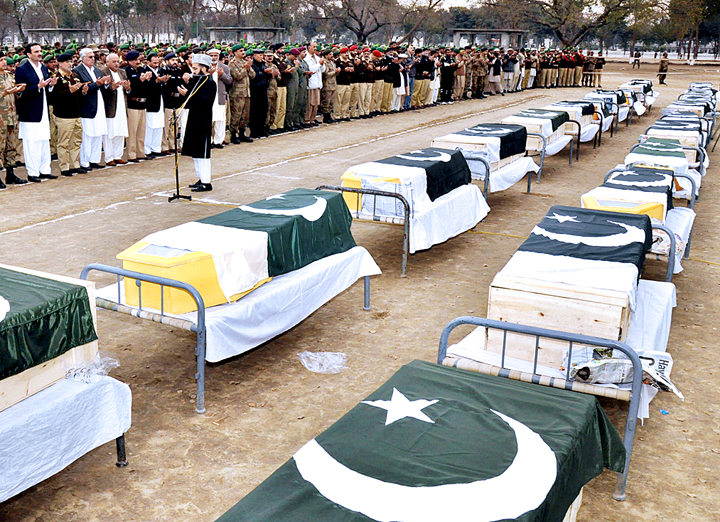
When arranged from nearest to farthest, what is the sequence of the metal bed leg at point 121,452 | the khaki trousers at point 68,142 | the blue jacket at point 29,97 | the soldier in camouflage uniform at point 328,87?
the metal bed leg at point 121,452 → the blue jacket at point 29,97 → the khaki trousers at point 68,142 → the soldier in camouflage uniform at point 328,87

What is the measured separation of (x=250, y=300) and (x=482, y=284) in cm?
323

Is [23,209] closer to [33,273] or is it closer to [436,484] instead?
[33,273]

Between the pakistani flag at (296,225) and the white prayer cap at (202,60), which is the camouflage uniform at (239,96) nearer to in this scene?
the white prayer cap at (202,60)

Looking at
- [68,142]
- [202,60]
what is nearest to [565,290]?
[202,60]

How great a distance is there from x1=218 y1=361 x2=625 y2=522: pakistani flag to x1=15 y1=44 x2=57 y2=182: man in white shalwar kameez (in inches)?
388

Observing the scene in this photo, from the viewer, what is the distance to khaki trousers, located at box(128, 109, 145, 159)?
45.9 feet

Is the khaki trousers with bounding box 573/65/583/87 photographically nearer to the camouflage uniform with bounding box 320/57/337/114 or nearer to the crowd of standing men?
the crowd of standing men

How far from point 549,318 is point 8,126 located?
9992 mm

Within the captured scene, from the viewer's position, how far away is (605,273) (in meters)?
5.25

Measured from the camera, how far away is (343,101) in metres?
21.2

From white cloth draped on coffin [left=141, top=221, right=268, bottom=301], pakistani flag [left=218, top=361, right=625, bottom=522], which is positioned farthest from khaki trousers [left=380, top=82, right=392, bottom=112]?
pakistani flag [left=218, top=361, right=625, bottom=522]

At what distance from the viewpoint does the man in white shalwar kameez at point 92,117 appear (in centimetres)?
1233

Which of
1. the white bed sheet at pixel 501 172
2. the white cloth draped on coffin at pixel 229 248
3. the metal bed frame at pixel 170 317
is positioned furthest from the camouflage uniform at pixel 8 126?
the metal bed frame at pixel 170 317

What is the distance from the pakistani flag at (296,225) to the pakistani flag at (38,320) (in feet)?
5.91
